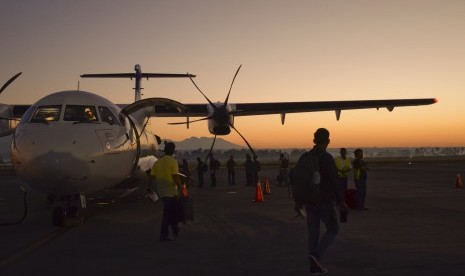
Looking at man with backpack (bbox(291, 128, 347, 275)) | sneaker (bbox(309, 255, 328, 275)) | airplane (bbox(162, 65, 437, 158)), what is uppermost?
airplane (bbox(162, 65, 437, 158))

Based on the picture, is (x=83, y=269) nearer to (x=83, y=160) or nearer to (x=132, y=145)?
(x=83, y=160)

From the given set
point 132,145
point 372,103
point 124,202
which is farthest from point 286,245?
point 372,103

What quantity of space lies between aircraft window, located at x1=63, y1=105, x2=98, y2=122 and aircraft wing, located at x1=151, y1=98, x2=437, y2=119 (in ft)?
32.9

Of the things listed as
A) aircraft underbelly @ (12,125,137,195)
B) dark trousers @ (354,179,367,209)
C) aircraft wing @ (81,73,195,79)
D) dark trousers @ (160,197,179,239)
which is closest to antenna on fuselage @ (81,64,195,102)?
aircraft wing @ (81,73,195,79)

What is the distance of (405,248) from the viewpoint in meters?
7.04

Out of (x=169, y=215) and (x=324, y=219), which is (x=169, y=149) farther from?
(x=324, y=219)

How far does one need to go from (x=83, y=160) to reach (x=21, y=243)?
174 cm

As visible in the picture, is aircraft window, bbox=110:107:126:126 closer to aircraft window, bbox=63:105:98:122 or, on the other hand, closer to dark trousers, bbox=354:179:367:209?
aircraft window, bbox=63:105:98:122

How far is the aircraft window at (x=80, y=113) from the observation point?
9.61m

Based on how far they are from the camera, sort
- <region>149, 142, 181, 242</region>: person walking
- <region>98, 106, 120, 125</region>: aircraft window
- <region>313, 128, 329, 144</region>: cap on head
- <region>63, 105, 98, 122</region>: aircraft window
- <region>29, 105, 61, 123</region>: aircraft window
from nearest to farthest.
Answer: <region>313, 128, 329, 144</region>: cap on head
<region>149, 142, 181, 242</region>: person walking
<region>29, 105, 61, 123</region>: aircraft window
<region>63, 105, 98, 122</region>: aircraft window
<region>98, 106, 120, 125</region>: aircraft window

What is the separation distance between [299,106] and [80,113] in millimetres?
12722

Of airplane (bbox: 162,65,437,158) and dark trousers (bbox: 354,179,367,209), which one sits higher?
airplane (bbox: 162,65,437,158)

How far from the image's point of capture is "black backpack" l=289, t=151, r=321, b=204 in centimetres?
570

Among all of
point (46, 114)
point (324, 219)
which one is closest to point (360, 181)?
point (324, 219)
